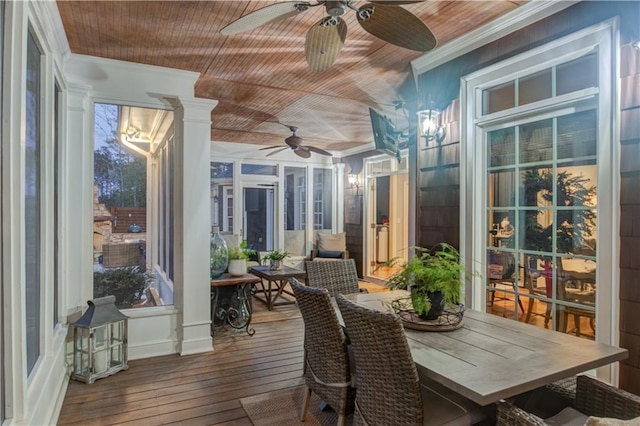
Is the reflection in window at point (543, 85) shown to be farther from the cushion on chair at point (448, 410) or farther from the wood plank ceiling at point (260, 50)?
the cushion on chair at point (448, 410)

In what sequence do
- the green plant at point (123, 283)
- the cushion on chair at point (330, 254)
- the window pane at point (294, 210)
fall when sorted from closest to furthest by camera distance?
the green plant at point (123, 283) < the cushion on chair at point (330, 254) < the window pane at point (294, 210)

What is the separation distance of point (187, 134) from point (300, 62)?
133cm

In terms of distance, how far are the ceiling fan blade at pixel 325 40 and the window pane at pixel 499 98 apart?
153 centimetres

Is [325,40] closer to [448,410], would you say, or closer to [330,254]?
[448,410]

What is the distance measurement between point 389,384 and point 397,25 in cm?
183

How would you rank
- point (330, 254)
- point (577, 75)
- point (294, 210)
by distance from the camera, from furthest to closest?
point (294, 210) → point (330, 254) → point (577, 75)

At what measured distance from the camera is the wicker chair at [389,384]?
64.1 inches

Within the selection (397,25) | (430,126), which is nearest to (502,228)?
(430,126)

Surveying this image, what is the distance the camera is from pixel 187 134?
3828 mm

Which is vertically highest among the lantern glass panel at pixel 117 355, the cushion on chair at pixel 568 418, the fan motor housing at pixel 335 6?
the fan motor housing at pixel 335 6

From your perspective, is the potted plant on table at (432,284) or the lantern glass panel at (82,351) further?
the lantern glass panel at (82,351)

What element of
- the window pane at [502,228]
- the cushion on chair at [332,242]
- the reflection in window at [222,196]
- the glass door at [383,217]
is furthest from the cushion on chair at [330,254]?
the window pane at [502,228]

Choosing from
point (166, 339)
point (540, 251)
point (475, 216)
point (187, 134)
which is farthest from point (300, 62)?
point (166, 339)

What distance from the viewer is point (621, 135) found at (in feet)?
7.38
